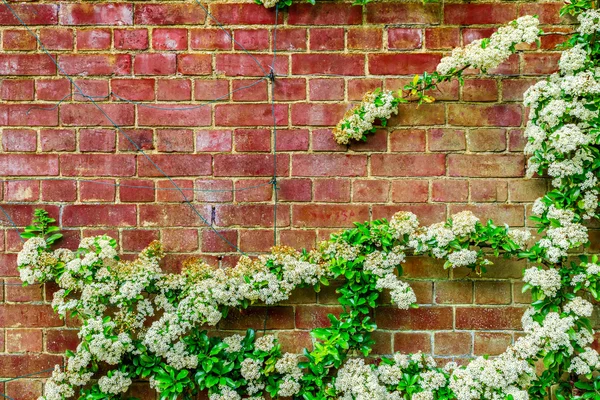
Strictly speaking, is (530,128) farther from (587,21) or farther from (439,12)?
(439,12)

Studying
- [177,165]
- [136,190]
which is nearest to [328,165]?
[177,165]

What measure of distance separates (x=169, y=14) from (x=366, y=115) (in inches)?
30.8

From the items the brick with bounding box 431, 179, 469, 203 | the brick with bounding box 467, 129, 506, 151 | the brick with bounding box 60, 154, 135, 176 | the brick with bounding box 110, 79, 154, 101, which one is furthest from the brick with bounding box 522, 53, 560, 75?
the brick with bounding box 60, 154, 135, 176

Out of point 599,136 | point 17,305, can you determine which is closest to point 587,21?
point 599,136

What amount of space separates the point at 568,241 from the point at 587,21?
0.74m

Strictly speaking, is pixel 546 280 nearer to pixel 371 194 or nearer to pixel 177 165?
pixel 371 194

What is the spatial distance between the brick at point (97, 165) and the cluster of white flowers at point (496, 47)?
116 centimetres

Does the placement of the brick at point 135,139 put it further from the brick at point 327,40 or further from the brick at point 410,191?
the brick at point 410,191

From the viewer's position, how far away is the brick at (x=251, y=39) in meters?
1.77

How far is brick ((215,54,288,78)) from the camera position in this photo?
1.77 meters

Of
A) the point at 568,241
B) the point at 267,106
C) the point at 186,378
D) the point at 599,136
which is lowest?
the point at 186,378

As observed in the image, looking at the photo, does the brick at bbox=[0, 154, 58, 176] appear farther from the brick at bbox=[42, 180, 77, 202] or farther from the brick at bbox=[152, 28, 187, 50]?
the brick at bbox=[152, 28, 187, 50]

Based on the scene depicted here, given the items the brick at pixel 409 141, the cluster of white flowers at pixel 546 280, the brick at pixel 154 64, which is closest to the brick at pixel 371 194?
the brick at pixel 409 141

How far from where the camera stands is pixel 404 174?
5.80 feet
